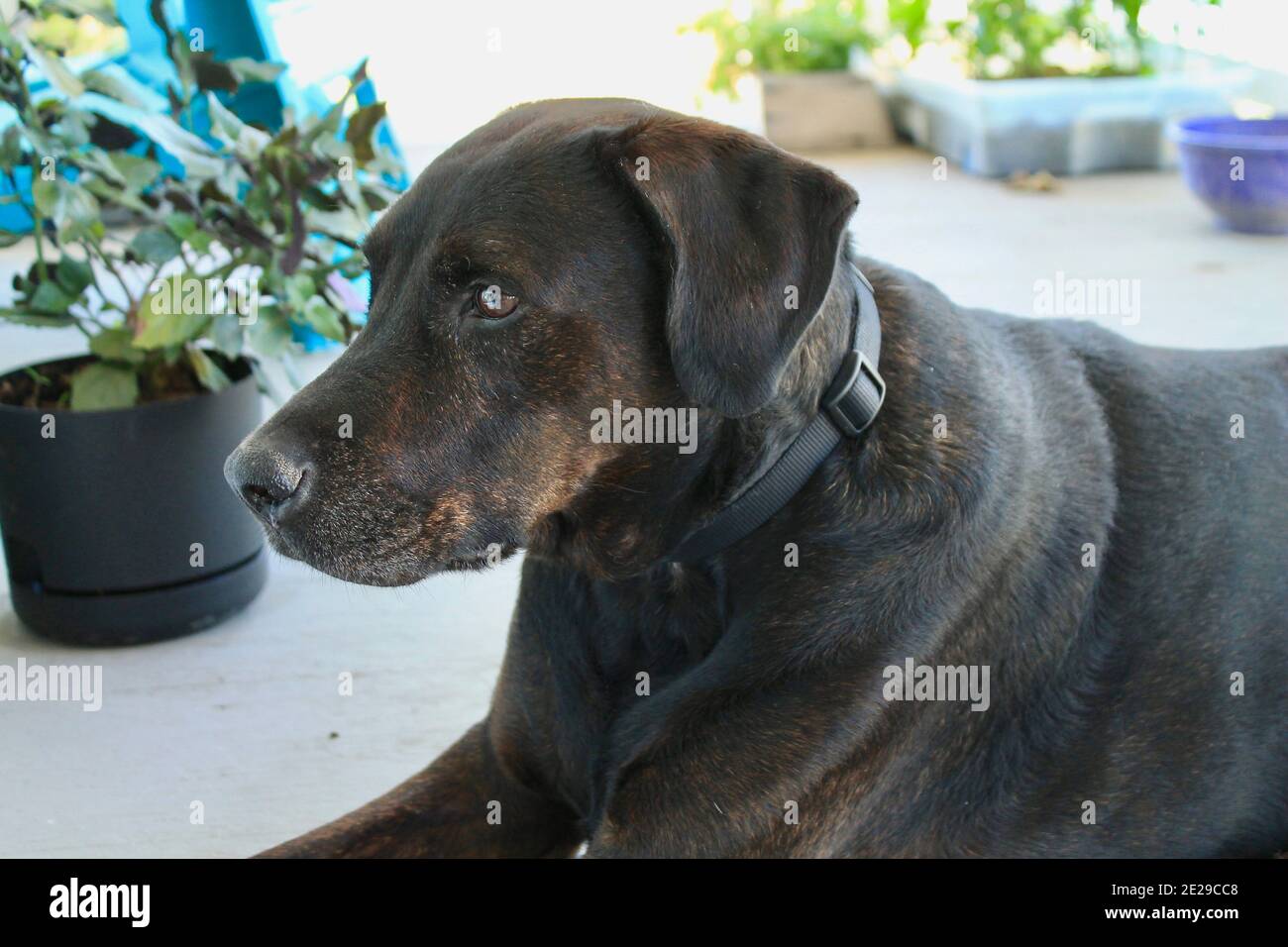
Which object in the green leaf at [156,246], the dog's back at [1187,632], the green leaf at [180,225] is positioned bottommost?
the dog's back at [1187,632]

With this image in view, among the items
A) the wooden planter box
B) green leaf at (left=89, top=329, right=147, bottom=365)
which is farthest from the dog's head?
the wooden planter box

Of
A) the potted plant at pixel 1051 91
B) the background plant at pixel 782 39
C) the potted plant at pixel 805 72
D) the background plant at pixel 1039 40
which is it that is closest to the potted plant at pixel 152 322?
the potted plant at pixel 1051 91

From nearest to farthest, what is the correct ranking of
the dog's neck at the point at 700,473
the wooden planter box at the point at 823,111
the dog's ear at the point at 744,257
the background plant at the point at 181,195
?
the dog's ear at the point at 744,257 → the dog's neck at the point at 700,473 → the background plant at the point at 181,195 → the wooden planter box at the point at 823,111

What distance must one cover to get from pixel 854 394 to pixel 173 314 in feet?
5.13

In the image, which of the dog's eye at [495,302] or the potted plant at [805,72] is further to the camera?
the potted plant at [805,72]

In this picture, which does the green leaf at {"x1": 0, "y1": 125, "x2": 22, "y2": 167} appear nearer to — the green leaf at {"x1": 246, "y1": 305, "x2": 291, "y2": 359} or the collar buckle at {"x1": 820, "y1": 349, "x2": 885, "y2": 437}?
the green leaf at {"x1": 246, "y1": 305, "x2": 291, "y2": 359}

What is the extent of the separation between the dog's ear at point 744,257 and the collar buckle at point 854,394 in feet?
0.47

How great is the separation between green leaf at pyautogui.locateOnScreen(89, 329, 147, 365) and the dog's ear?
159 cm

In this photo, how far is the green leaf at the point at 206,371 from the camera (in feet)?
9.70

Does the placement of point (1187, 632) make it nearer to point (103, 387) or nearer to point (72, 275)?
point (103, 387)

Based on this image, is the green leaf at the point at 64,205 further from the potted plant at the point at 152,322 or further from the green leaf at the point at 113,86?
the green leaf at the point at 113,86

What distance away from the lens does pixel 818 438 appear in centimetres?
187

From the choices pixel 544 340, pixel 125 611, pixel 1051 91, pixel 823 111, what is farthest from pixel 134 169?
pixel 823 111

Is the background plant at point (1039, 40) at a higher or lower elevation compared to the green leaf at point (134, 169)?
lower
